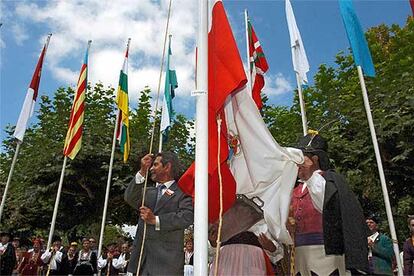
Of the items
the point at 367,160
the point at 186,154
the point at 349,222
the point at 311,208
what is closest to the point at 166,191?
the point at 311,208

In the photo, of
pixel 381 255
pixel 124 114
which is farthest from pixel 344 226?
Result: pixel 124 114

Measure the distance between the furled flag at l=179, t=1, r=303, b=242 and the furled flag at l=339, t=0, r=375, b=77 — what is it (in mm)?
5307

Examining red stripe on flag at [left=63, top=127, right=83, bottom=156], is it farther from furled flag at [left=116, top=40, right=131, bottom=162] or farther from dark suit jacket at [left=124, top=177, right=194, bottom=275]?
dark suit jacket at [left=124, top=177, right=194, bottom=275]

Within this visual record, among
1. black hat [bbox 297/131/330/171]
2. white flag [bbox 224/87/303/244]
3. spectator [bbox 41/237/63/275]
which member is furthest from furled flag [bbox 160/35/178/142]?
spectator [bbox 41/237/63/275]

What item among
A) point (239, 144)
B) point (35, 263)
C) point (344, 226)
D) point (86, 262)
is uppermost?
point (35, 263)

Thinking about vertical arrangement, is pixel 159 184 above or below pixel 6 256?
below

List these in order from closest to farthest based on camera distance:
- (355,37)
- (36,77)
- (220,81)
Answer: (220,81) < (355,37) < (36,77)

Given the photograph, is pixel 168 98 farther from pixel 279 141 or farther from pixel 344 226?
pixel 279 141

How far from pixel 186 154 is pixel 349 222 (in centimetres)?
1904

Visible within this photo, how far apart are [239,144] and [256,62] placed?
7097mm

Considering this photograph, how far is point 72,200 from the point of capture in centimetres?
2209

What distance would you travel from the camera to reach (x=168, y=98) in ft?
31.7

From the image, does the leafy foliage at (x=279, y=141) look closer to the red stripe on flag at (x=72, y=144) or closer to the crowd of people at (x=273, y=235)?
the red stripe on flag at (x=72, y=144)

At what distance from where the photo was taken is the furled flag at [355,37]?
28.0ft
